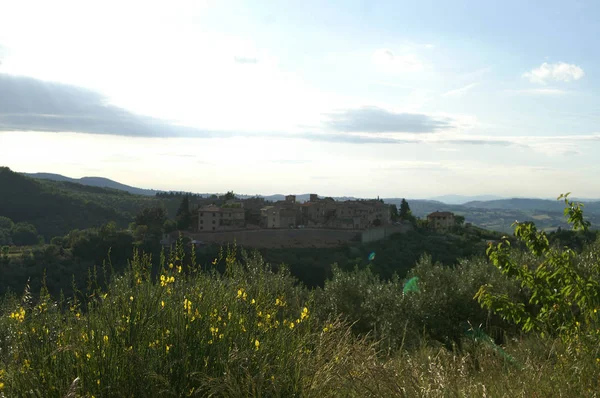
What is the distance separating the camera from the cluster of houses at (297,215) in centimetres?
5434

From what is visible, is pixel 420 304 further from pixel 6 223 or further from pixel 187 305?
pixel 6 223

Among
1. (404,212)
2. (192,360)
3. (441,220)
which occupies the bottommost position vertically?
(441,220)

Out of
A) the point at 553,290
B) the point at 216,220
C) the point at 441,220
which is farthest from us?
the point at 441,220

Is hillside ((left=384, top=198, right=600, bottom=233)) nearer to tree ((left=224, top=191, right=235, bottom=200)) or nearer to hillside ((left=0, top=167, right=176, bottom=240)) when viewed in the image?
tree ((left=224, top=191, right=235, bottom=200))

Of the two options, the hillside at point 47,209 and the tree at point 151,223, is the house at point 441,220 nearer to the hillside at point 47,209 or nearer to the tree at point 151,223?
the tree at point 151,223

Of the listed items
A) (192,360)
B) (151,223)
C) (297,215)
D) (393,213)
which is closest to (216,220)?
(151,223)

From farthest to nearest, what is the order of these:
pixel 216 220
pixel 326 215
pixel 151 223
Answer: pixel 326 215, pixel 216 220, pixel 151 223

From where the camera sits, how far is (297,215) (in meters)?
59.2

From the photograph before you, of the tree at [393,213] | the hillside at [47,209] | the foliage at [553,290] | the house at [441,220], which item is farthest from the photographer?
the house at [441,220]

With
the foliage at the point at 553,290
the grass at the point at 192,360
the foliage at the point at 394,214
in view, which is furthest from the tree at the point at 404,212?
the grass at the point at 192,360

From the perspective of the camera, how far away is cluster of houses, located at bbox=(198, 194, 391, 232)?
5434 cm

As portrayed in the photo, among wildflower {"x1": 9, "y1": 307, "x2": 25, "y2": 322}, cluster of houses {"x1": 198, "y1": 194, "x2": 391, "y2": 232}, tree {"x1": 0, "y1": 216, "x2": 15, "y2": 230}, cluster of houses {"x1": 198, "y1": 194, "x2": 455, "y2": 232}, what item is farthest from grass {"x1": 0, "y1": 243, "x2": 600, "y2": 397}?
tree {"x1": 0, "y1": 216, "x2": 15, "y2": 230}

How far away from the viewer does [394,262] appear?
4091 centimetres

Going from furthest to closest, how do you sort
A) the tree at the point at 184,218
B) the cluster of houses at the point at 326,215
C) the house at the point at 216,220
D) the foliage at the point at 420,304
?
the cluster of houses at the point at 326,215 → the house at the point at 216,220 → the tree at the point at 184,218 → the foliage at the point at 420,304
